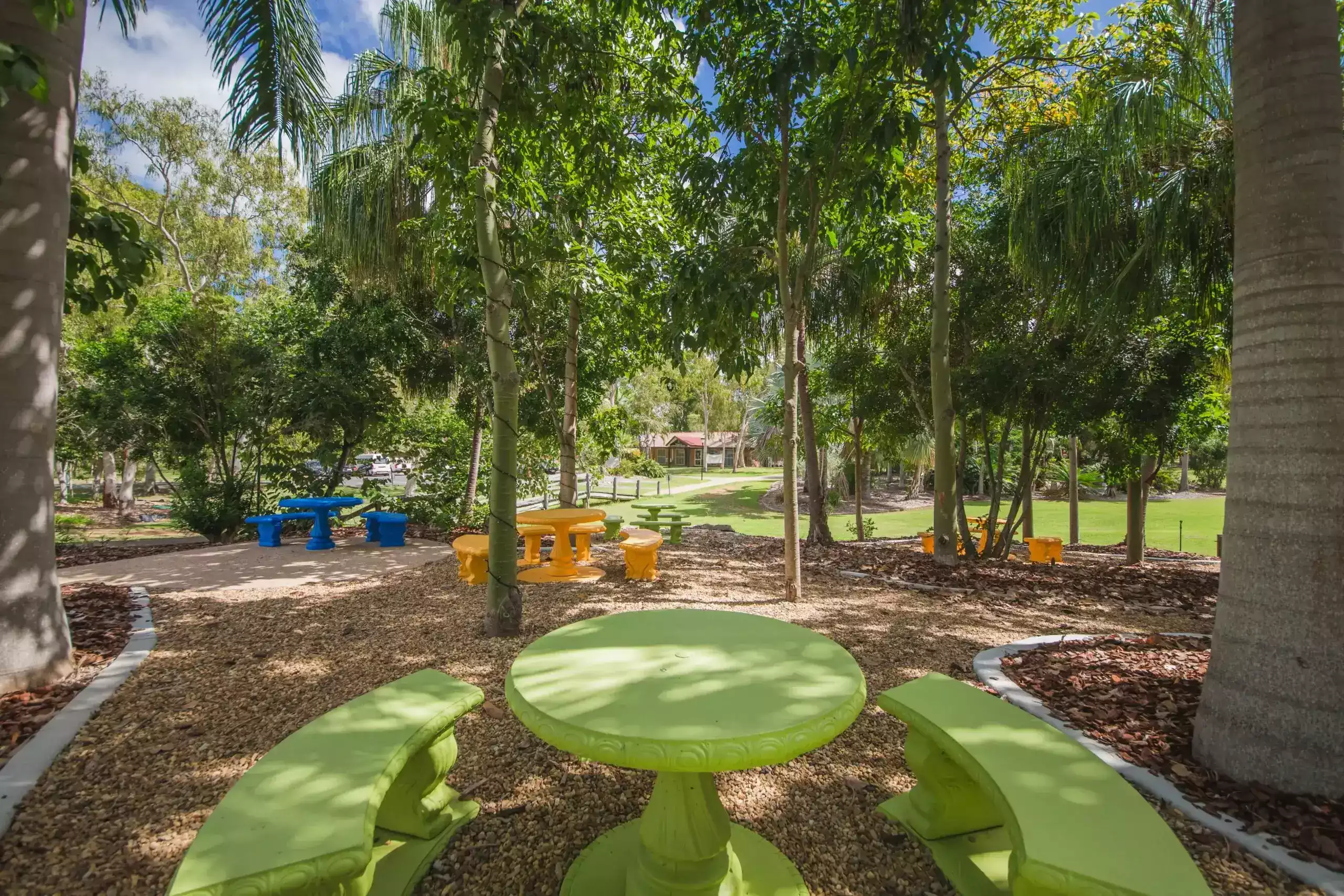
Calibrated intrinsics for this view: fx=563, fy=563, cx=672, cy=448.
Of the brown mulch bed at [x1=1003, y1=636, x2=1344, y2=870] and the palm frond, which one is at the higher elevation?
the palm frond

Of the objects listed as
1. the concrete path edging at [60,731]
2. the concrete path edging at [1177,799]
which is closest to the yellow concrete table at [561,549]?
the concrete path edging at [60,731]

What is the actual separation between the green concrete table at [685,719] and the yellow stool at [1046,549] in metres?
8.28

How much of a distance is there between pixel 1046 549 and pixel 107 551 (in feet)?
44.0

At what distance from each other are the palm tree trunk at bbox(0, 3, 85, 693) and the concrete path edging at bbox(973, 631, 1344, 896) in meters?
5.05

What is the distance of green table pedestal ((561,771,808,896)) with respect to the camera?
5.69 ft

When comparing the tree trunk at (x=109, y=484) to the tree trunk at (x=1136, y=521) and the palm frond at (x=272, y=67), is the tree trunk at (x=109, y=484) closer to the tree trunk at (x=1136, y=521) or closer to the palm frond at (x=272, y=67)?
the palm frond at (x=272, y=67)

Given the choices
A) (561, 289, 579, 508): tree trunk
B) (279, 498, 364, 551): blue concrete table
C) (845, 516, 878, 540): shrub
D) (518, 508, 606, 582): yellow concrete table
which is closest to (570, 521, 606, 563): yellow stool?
(518, 508, 606, 582): yellow concrete table

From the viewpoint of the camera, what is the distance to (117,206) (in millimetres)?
16844

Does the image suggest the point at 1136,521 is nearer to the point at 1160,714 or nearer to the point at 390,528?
the point at 1160,714

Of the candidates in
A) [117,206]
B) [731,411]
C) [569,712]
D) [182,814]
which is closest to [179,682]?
[182,814]

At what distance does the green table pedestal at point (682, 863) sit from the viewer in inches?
68.3

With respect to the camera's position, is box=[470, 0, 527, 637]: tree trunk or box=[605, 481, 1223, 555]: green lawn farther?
box=[605, 481, 1223, 555]: green lawn

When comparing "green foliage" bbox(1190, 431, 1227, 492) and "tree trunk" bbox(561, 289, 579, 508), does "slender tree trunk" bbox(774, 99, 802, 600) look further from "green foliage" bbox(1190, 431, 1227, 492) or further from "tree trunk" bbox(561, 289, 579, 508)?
"green foliage" bbox(1190, 431, 1227, 492)

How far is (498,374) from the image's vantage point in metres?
4.04
